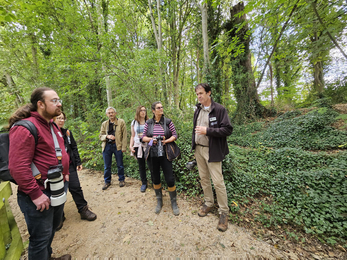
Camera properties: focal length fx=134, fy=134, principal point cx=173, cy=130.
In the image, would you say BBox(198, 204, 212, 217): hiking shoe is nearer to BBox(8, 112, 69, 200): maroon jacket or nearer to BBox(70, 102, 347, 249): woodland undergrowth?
BBox(70, 102, 347, 249): woodland undergrowth

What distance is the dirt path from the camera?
2.07 metres

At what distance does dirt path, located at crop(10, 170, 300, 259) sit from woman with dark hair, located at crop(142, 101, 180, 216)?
1.14 ft

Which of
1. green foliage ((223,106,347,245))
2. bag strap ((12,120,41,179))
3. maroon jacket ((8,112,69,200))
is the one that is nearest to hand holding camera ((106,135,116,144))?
maroon jacket ((8,112,69,200))

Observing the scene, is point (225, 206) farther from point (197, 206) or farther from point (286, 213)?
point (286, 213)

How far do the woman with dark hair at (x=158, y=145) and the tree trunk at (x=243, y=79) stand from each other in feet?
27.0

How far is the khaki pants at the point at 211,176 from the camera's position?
244 cm

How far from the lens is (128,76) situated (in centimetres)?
479

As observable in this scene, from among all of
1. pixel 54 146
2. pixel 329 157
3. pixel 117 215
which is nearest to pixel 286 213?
pixel 329 157

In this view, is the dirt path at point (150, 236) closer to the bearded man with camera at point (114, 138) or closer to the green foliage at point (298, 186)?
the green foliage at point (298, 186)

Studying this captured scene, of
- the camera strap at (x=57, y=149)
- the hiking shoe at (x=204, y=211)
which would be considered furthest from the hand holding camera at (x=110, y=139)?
the hiking shoe at (x=204, y=211)

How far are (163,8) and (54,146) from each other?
854 centimetres

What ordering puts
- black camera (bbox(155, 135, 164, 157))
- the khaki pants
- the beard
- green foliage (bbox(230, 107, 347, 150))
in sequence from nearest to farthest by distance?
1. the beard
2. the khaki pants
3. black camera (bbox(155, 135, 164, 157))
4. green foliage (bbox(230, 107, 347, 150))

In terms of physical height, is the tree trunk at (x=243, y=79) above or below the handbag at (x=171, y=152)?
above

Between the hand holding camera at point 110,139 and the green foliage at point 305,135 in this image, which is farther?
the green foliage at point 305,135
